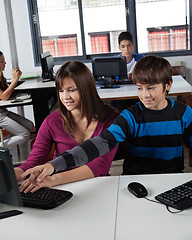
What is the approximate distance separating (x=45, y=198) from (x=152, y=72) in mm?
806

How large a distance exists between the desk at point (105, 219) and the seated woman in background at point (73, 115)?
0.37 m

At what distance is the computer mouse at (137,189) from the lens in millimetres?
1323

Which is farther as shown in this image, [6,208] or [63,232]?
[6,208]

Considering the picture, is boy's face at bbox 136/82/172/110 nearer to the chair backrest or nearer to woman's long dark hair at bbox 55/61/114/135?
woman's long dark hair at bbox 55/61/114/135

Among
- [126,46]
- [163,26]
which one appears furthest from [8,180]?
[163,26]

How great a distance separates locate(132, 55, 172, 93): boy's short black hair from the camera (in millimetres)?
1693

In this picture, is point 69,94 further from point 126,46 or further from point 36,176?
point 126,46

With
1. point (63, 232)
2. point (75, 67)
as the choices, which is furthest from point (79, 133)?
point (63, 232)

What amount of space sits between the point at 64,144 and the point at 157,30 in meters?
3.92

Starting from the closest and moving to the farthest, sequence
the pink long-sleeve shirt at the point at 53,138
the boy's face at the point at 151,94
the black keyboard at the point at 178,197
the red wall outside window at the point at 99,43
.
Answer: the black keyboard at the point at 178,197, the boy's face at the point at 151,94, the pink long-sleeve shirt at the point at 53,138, the red wall outside window at the point at 99,43

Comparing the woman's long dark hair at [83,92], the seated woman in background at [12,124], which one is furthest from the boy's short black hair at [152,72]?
the seated woman in background at [12,124]

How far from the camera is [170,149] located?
1.78 m

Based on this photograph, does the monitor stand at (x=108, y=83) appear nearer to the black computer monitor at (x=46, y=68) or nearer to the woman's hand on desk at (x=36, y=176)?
the black computer monitor at (x=46, y=68)

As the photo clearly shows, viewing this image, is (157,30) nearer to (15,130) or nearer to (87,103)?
(15,130)
